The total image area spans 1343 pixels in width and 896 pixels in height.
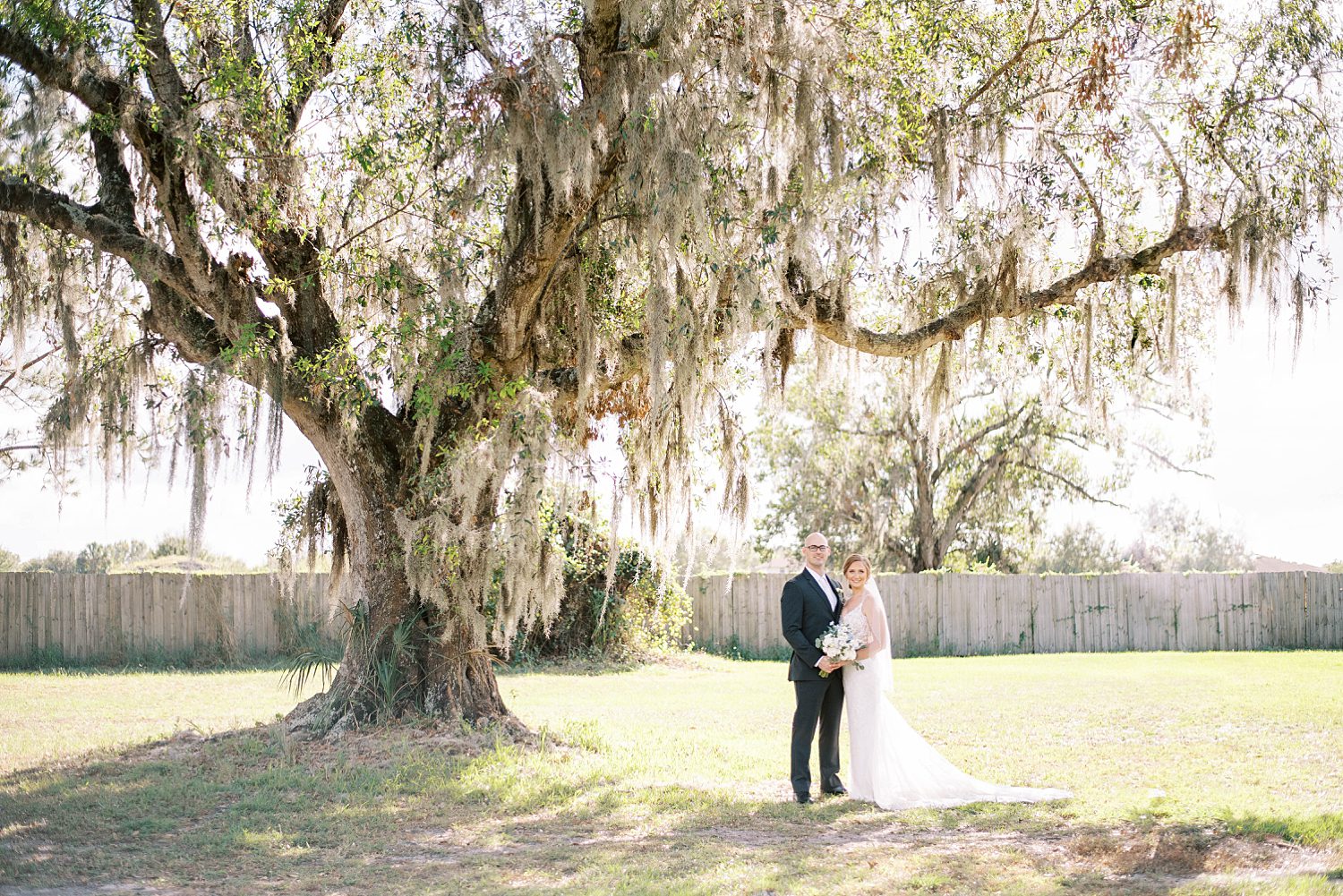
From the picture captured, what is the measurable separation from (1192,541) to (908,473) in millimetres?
30534

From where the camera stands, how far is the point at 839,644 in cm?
669

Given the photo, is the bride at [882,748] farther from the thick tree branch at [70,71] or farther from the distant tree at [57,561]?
the distant tree at [57,561]

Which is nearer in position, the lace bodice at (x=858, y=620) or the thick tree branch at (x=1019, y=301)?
the lace bodice at (x=858, y=620)

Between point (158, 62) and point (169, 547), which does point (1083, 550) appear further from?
point (158, 62)

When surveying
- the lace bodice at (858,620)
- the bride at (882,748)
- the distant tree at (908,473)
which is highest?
the distant tree at (908,473)

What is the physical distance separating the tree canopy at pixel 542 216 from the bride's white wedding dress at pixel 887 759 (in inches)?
79.5

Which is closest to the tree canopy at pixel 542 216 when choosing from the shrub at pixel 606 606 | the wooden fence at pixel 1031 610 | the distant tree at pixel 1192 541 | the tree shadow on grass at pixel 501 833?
the tree shadow on grass at pixel 501 833

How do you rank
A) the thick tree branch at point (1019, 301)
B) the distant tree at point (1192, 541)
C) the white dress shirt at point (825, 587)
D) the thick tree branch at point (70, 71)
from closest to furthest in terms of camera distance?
the white dress shirt at point (825, 587) → the thick tree branch at point (70, 71) → the thick tree branch at point (1019, 301) → the distant tree at point (1192, 541)

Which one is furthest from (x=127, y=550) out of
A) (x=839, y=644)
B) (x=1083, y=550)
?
(x=839, y=644)

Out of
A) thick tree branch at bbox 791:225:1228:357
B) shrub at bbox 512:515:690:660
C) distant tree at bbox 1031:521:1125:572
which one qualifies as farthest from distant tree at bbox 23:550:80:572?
distant tree at bbox 1031:521:1125:572

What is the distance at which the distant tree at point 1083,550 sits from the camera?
3872cm

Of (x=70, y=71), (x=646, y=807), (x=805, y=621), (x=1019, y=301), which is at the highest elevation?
(x=70, y=71)

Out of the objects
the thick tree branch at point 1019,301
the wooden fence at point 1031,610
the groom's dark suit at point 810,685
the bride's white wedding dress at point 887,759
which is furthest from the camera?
the wooden fence at point 1031,610

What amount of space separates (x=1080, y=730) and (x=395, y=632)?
564 centimetres
